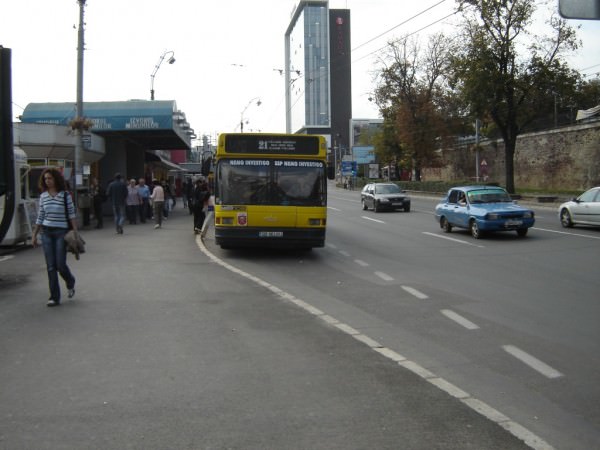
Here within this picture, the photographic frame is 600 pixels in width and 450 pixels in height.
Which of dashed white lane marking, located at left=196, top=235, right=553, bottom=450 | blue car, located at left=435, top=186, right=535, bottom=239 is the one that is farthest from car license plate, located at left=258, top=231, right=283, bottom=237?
blue car, located at left=435, top=186, right=535, bottom=239

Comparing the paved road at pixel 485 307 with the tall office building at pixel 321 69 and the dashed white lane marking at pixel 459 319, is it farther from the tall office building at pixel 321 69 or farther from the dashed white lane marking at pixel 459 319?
the tall office building at pixel 321 69

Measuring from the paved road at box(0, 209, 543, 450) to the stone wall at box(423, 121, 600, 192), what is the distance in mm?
32867

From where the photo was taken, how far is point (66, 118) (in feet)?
89.5

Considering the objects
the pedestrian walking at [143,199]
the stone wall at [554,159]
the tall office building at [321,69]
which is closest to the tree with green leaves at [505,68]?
the stone wall at [554,159]

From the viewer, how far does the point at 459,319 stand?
8.12 meters

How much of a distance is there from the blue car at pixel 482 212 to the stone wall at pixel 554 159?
1860 cm

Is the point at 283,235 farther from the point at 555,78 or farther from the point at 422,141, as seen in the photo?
the point at 422,141

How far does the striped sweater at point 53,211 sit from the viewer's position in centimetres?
860

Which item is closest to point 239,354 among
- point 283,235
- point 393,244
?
point 283,235

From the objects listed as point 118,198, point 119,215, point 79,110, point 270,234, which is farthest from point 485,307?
point 79,110

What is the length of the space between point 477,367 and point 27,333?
490 cm

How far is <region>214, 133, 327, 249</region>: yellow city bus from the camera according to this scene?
14406 millimetres

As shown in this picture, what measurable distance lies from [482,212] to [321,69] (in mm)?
127422

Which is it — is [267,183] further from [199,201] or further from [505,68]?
[505,68]
